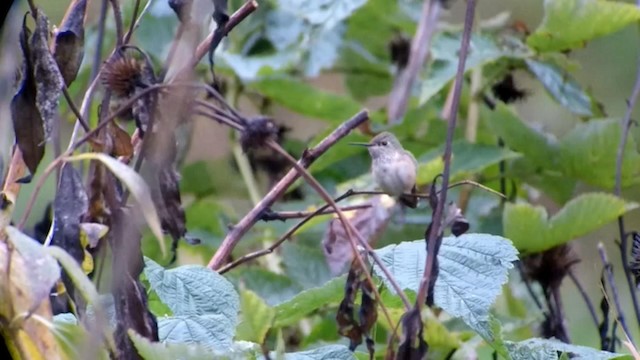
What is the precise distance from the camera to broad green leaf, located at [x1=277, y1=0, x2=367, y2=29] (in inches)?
57.7

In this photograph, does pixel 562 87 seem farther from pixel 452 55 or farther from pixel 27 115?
pixel 27 115

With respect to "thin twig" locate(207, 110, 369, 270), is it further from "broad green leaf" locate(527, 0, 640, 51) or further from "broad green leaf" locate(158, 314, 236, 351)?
"broad green leaf" locate(527, 0, 640, 51)

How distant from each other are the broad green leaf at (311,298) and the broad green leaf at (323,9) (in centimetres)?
62

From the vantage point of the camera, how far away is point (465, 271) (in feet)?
2.74

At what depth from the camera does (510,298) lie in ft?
4.90

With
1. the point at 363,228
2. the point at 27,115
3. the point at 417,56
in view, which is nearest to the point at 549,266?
the point at 363,228

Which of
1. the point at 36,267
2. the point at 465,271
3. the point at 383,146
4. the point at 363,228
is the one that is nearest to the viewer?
the point at 36,267

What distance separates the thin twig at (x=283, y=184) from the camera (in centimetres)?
78

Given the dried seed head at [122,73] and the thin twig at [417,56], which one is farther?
the thin twig at [417,56]

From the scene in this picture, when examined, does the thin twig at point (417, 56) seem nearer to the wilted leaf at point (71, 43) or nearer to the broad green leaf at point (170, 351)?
the wilted leaf at point (71, 43)

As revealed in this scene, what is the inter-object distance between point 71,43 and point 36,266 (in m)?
0.25

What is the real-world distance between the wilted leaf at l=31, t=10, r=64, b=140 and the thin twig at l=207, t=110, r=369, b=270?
194 mm

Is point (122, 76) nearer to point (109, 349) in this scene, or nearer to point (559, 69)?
point (109, 349)

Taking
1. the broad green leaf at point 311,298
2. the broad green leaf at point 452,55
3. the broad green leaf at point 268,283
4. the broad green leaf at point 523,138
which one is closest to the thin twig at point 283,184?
the broad green leaf at point 311,298
